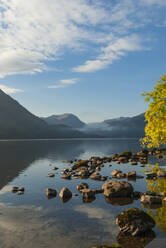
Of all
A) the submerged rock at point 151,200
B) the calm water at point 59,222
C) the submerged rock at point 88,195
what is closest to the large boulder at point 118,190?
the calm water at point 59,222

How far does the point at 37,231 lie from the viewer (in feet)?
44.6

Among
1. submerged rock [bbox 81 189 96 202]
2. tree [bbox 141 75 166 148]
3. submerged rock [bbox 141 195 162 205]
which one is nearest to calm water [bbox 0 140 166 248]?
submerged rock [bbox 81 189 96 202]

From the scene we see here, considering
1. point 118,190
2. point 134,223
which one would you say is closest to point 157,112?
point 118,190

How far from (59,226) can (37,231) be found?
1.49 m

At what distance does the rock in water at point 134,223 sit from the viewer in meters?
13.1

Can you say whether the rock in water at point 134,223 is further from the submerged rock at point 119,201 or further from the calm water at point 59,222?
the submerged rock at point 119,201

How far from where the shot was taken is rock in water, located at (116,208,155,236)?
13.1 meters

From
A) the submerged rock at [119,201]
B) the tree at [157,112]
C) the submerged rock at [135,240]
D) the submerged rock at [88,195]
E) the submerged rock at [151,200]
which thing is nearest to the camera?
the submerged rock at [135,240]

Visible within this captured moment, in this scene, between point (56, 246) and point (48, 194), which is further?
point (48, 194)

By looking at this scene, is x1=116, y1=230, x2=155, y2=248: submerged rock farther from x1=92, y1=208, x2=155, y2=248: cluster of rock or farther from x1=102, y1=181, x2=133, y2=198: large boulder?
x1=102, y1=181, x2=133, y2=198: large boulder

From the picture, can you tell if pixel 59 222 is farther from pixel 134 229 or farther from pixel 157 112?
pixel 157 112

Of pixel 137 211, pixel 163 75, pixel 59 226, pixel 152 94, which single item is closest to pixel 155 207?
pixel 137 211

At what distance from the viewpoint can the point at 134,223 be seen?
13328 mm

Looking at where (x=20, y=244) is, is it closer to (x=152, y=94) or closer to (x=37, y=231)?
(x=37, y=231)
